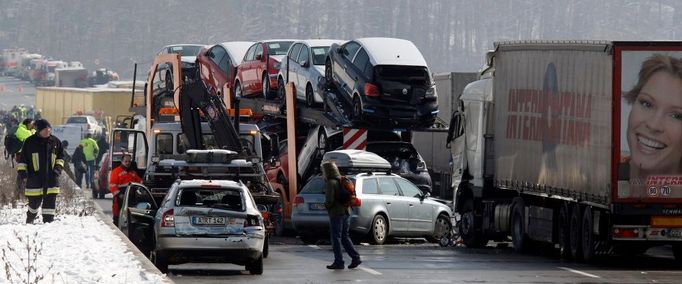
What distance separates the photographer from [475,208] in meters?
32.2

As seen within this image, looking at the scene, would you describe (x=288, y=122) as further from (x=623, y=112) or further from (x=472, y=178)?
(x=623, y=112)

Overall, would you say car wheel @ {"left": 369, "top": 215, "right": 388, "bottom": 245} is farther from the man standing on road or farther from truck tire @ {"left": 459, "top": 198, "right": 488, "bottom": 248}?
the man standing on road

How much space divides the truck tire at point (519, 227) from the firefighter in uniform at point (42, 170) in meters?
7.18

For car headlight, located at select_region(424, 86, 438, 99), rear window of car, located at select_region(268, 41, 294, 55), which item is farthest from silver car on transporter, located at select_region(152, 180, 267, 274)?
rear window of car, located at select_region(268, 41, 294, 55)

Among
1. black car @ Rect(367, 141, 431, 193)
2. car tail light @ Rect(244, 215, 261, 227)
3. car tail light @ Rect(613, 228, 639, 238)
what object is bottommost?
car tail light @ Rect(613, 228, 639, 238)

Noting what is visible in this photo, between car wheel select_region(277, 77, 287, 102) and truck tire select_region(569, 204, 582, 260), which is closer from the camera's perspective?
truck tire select_region(569, 204, 582, 260)

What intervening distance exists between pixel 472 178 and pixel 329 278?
9.82 meters

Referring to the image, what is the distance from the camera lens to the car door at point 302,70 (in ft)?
124

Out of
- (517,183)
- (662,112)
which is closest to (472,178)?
(517,183)

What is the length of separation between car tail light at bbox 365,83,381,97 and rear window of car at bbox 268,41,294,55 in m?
6.30

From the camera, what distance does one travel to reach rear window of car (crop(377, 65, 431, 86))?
116 ft

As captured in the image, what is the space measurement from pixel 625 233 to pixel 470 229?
7.17 m

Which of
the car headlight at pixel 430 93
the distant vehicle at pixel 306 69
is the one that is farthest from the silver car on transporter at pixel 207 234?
the distant vehicle at pixel 306 69

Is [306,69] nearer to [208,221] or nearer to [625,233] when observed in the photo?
[625,233]
